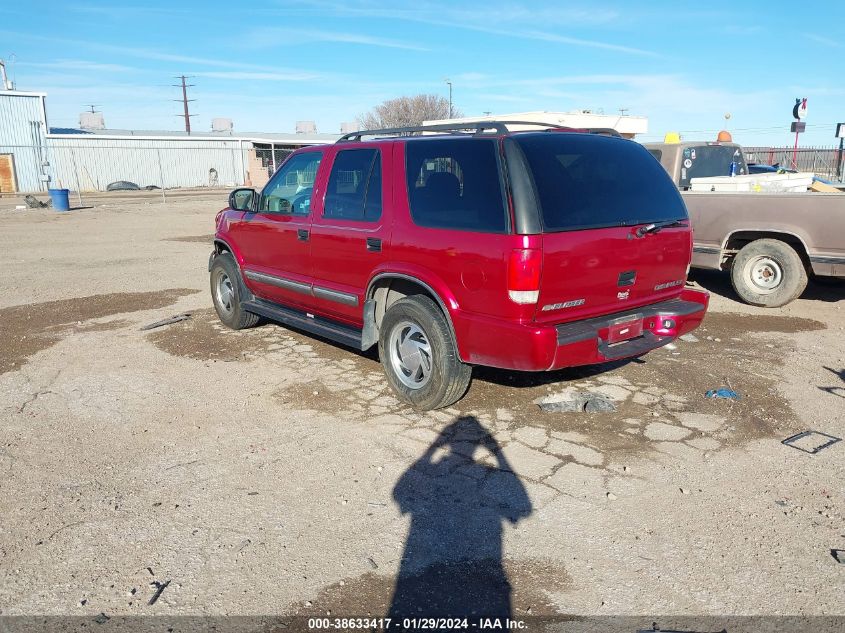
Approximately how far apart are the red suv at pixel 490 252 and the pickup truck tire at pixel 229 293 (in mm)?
1359

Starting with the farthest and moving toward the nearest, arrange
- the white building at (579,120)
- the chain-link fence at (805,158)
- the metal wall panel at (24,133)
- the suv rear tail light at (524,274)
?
the metal wall panel at (24,133)
the chain-link fence at (805,158)
the white building at (579,120)
the suv rear tail light at (524,274)

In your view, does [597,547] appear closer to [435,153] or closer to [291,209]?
[435,153]

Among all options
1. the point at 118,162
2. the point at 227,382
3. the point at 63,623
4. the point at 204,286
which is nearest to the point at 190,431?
the point at 227,382

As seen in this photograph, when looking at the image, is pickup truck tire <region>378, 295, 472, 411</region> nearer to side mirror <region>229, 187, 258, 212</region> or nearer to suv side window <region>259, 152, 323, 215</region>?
suv side window <region>259, 152, 323, 215</region>

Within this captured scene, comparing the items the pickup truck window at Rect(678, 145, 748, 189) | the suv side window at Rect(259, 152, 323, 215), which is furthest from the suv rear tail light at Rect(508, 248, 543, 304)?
the pickup truck window at Rect(678, 145, 748, 189)

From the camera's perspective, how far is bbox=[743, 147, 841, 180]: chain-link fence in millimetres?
21312

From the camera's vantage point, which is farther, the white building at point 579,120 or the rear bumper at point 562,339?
the white building at point 579,120

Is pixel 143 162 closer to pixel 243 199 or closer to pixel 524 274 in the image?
pixel 243 199

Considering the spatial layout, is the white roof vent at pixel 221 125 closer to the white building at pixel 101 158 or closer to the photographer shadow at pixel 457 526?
the white building at pixel 101 158

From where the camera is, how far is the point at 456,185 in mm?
4352

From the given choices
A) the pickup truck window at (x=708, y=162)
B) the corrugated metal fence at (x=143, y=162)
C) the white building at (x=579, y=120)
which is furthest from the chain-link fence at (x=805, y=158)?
the corrugated metal fence at (x=143, y=162)

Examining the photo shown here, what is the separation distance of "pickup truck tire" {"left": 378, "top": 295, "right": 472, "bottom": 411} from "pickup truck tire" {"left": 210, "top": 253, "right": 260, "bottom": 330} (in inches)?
94.3

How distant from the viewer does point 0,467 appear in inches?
159

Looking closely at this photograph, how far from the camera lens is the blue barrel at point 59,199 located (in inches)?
954
